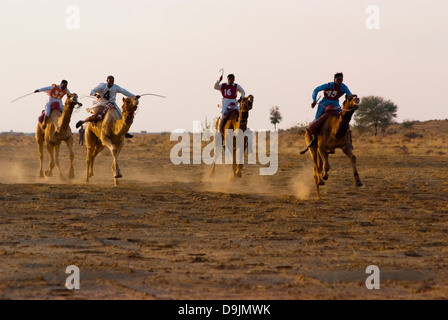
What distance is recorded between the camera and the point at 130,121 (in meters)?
17.5

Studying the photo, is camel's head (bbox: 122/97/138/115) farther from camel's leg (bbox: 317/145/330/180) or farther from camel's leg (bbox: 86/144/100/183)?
camel's leg (bbox: 317/145/330/180)

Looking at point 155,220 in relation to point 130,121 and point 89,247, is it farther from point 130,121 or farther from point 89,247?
point 130,121

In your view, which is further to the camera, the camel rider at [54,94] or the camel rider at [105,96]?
the camel rider at [54,94]

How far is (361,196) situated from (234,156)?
4049 millimetres

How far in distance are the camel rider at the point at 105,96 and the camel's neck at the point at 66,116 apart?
0.46m

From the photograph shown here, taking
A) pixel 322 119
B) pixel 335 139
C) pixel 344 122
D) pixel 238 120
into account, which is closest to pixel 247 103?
pixel 238 120

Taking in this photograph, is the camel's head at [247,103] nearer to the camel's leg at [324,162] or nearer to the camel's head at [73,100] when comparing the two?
the camel's leg at [324,162]

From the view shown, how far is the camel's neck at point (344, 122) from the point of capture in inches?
578

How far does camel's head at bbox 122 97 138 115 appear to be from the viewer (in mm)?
16922

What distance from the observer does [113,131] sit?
1834 cm

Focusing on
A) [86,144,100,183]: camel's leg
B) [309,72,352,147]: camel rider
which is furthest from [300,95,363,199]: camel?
[86,144,100,183]: camel's leg

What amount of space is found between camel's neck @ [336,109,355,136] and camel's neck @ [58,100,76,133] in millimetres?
6988

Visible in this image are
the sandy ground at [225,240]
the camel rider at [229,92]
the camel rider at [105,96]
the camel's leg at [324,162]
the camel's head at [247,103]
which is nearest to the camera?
the sandy ground at [225,240]

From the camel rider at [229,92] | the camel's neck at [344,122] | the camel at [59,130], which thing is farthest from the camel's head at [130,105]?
the camel's neck at [344,122]
